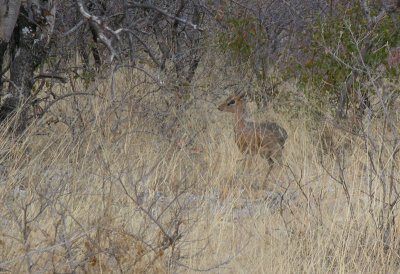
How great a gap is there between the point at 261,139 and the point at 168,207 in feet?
7.93

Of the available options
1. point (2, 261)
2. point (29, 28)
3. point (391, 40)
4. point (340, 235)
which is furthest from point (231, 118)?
point (2, 261)

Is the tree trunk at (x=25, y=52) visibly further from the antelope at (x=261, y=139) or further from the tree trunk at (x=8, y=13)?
the antelope at (x=261, y=139)

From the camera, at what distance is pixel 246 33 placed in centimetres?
927

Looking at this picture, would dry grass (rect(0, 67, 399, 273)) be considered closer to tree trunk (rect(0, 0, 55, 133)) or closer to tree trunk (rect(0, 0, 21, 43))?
tree trunk (rect(0, 0, 55, 133))

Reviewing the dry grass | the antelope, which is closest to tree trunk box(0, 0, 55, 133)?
the dry grass

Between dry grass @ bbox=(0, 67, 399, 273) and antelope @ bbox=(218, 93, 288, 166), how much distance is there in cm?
9

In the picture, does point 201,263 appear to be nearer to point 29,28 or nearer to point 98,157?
point 98,157

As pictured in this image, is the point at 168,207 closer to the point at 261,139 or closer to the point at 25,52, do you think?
the point at 25,52

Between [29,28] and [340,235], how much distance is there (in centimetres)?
297

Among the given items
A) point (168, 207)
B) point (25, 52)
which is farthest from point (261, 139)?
point (168, 207)

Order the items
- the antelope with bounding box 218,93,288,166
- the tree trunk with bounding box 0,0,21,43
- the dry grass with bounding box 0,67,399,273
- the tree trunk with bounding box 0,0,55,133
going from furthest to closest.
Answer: the antelope with bounding box 218,93,288,166, the tree trunk with bounding box 0,0,55,133, the tree trunk with bounding box 0,0,21,43, the dry grass with bounding box 0,67,399,273

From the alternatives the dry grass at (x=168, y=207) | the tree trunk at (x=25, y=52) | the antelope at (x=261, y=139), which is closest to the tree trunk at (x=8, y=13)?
the tree trunk at (x=25, y=52)

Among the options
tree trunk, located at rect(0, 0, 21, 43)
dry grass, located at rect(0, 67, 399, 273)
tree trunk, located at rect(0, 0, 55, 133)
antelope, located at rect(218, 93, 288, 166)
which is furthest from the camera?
antelope, located at rect(218, 93, 288, 166)

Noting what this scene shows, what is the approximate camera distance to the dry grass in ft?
12.8
